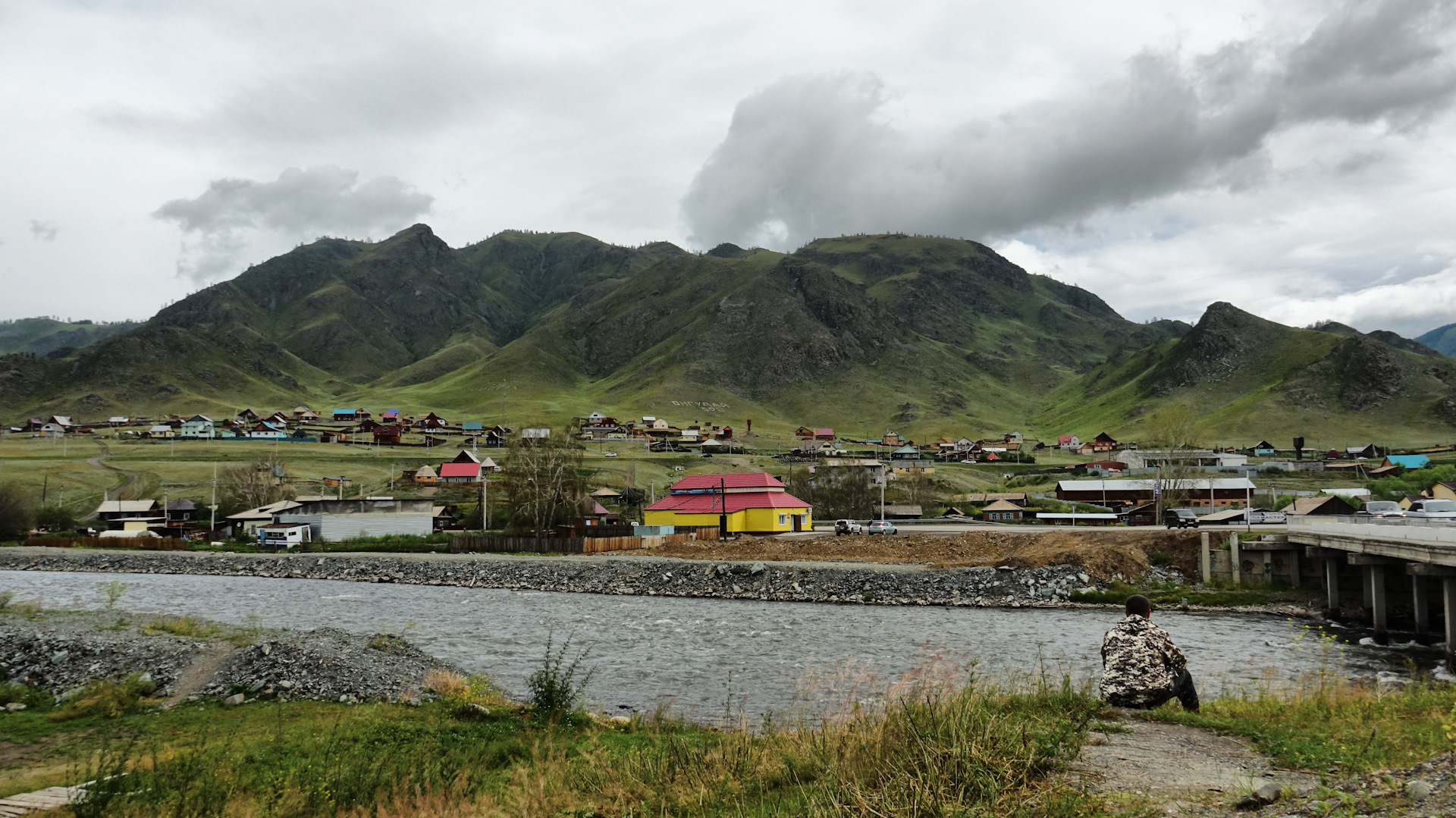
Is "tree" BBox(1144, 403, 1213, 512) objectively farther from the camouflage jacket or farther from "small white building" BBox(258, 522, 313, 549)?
"small white building" BBox(258, 522, 313, 549)

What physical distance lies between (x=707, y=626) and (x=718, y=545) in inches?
1131

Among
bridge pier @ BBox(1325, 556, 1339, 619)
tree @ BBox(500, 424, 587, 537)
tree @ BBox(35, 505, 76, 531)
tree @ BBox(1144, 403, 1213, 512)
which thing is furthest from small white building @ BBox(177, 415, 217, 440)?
bridge pier @ BBox(1325, 556, 1339, 619)

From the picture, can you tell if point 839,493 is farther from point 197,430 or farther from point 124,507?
point 197,430

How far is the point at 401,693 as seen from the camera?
18.4m

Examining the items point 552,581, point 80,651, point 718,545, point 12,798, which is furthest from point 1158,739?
point 718,545

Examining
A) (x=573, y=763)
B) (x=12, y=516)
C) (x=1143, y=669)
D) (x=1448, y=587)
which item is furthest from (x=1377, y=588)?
(x=12, y=516)

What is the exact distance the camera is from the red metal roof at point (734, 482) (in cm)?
7794

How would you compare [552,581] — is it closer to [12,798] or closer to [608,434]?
[12,798]

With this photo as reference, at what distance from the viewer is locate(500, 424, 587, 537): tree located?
3127 inches

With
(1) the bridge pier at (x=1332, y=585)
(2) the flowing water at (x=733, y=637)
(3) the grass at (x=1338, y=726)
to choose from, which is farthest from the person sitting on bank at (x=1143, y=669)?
(1) the bridge pier at (x=1332, y=585)

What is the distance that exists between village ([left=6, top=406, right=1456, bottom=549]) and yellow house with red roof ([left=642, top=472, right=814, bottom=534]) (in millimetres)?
164

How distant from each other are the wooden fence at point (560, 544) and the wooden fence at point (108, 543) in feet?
92.9

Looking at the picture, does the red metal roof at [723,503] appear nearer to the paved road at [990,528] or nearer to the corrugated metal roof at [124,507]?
the paved road at [990,528]

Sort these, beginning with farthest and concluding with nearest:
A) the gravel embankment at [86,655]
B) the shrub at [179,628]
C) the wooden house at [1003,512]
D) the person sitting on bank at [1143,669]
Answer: the wooden house at [1003,512], the shrub at [179,628], the gravel embankment at [86,655], the person sitting on bank at [1143,669]
